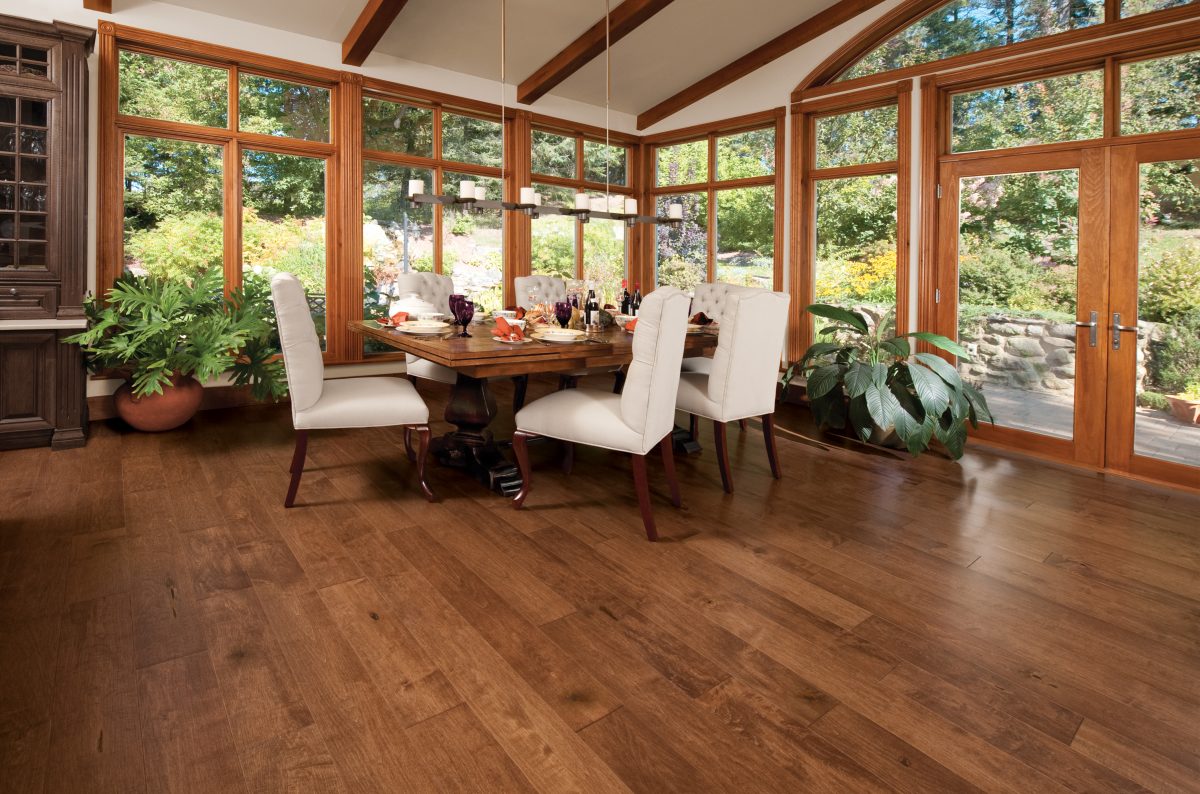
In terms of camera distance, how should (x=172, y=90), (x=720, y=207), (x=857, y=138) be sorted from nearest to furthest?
(x=172, y=90), (x=857, y=138), (x=720, y=207)

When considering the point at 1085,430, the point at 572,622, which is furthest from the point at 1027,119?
the point at 572,622

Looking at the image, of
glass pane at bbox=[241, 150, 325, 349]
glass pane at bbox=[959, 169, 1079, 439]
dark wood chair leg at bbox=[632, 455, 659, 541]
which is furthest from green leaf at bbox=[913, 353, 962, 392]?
glass pane at bbox=[241, 150, 325, 349]

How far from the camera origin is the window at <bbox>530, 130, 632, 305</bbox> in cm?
657

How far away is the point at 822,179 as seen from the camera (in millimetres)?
5602

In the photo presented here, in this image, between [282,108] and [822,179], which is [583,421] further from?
[282,108]

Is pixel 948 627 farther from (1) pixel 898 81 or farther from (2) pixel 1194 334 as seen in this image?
(1) pixel 898 81

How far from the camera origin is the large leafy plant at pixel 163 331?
12.9ft

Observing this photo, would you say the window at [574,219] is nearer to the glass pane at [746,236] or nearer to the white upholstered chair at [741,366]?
A: the glass pane at [746,236]

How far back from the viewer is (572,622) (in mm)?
1990

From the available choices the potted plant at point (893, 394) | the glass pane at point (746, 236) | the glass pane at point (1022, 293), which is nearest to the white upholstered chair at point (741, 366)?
the potted plant at point (893, 394)

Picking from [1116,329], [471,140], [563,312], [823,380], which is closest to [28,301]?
[563,312]

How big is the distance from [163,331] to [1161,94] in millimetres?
5825

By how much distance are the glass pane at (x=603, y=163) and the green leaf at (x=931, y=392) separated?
3875 mm

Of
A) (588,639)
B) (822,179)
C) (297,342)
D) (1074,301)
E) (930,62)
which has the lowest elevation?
(588,639)
